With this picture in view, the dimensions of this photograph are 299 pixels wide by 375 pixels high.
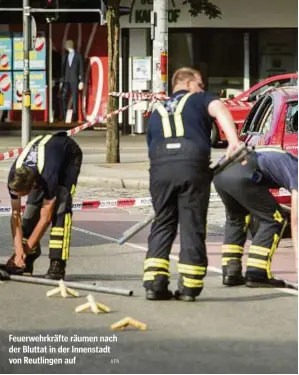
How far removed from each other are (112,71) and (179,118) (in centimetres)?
1427

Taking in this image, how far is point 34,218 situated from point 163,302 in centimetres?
171

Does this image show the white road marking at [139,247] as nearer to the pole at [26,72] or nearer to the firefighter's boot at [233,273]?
the firefighter's boot at [233,273]

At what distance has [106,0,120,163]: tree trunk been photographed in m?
24.4

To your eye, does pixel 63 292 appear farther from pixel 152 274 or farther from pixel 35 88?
pixel 35 88

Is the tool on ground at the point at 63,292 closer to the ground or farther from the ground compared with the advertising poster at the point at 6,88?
closer to the ground

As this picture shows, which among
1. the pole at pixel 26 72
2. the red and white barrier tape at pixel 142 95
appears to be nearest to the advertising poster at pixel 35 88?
the pole at pixel 26 72

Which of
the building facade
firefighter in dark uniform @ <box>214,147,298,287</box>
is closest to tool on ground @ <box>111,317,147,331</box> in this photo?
firefighter in dark uniform @ <box>214,147,298,287</box>

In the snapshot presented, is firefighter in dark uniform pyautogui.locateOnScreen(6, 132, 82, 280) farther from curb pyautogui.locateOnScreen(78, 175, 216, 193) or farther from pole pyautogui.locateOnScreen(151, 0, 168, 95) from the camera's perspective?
pole pyautogui.locateOnScreen(151, 0, 168, 95)

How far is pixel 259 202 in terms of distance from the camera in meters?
10.9

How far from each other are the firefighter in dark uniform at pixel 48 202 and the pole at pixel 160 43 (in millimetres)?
10453

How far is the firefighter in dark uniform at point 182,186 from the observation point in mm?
10273

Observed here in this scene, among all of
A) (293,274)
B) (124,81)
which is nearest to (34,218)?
(293,274)

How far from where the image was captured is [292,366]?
7895mm

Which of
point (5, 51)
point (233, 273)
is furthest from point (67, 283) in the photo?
point (5, 51)
